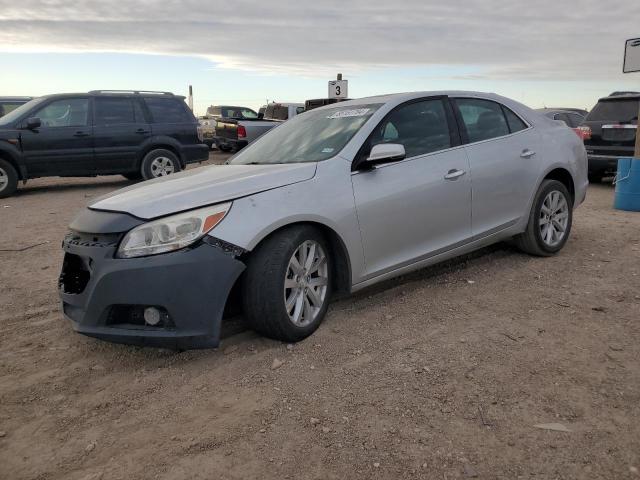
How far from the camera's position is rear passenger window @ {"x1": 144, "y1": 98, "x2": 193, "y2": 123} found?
11484mm

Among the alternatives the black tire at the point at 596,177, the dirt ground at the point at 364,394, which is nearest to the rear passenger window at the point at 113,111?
the dirt ground at the point at 364,394

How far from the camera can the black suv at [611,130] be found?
9.97 m

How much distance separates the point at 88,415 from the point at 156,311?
63cm

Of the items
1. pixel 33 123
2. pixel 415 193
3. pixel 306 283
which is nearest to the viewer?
pixel 306 283

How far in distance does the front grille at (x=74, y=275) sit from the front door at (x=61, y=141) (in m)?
7.85

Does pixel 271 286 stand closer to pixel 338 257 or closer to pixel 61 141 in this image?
pixel 338 257

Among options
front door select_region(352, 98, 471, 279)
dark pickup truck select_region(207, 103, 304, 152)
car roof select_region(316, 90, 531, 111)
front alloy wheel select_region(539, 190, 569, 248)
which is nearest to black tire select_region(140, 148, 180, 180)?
dark pickup truck select_region(207, 103, 304, 152)

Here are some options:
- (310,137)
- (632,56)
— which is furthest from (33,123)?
(632,56)

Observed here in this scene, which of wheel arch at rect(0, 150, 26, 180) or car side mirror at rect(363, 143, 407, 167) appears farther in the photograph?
wheel arch at rect(0, 150, 26, 180)

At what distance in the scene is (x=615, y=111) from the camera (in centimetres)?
1020

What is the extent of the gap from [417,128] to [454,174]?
0.46m

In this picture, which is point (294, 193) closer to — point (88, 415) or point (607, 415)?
point (88, 415)

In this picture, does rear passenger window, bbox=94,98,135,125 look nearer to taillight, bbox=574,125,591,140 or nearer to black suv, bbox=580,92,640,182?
taillight, bbox=574,125,591,140

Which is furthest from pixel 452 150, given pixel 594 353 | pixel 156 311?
pixel 156 311
